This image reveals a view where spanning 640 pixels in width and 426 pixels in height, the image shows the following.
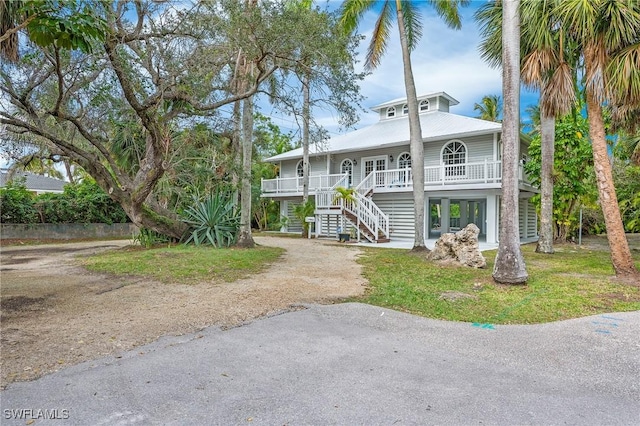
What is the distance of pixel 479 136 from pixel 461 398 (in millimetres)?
15589

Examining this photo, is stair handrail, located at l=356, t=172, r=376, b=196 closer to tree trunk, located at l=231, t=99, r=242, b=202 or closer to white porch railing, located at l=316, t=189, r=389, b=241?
white porch railing, located at l=316, t=189, r=389, b=241

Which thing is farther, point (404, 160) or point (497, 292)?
point (404, 160)

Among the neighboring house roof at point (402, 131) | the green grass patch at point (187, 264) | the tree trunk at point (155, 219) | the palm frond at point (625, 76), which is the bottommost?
the green grass patch at point (187, 264)

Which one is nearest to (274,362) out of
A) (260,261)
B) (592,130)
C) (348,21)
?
(260,261)

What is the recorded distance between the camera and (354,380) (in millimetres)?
3066

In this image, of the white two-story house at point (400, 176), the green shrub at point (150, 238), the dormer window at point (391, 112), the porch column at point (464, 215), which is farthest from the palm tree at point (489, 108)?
the green shrub at point (150, 238)

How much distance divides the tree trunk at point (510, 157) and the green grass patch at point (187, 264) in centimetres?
510

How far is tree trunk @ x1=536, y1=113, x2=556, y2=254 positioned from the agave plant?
33.3ft

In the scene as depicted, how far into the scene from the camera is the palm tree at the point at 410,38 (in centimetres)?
1184

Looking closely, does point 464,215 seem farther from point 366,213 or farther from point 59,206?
point 59,206

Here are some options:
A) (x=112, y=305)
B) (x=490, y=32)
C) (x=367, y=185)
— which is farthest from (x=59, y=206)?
(x=490, y=32)

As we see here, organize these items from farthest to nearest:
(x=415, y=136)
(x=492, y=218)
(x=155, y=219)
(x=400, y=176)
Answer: (x=400, y=176)
(x=492, y=218)
(x=155, y=219)
(x=415, y=136)

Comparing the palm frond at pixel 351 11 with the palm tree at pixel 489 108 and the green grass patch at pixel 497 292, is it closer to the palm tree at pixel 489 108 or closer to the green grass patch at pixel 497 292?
the green grass patch at pixel 497 292

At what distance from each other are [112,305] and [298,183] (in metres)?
15.5
